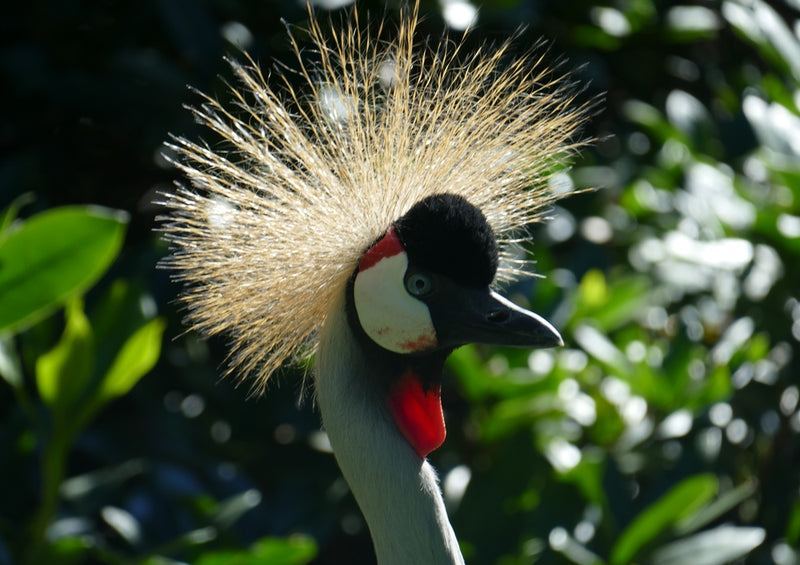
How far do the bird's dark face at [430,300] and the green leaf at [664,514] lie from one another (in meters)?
0.70

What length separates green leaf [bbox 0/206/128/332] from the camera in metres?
1.32

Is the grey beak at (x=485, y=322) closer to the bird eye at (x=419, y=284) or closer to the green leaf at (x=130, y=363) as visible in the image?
the bird eye at (x=419, y=284)

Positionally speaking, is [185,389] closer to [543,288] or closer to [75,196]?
[75,196]

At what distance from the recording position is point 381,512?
968mm

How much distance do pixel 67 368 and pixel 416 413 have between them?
0.72 meters

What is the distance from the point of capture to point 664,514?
1.61 metres

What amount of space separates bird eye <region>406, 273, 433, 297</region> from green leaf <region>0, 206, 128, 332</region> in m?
0.51

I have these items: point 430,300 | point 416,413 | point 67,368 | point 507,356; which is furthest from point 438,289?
point 507,356

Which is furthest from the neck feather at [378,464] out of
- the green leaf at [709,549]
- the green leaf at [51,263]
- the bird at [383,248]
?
the green leaf at [709,549]

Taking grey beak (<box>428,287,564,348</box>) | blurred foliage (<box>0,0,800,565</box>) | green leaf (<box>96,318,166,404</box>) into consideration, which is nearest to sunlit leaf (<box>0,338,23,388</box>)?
blurred foliage (<box>0,0,800,565</box>)

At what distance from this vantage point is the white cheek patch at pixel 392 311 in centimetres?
101

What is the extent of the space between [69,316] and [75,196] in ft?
2.05

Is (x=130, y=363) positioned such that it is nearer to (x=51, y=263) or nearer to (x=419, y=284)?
(x=51, y=263)

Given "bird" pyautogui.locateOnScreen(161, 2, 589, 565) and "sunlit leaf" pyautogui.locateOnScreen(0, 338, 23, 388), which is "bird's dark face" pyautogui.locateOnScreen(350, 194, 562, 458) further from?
"sunlit leaf" pyautogui.locateOnScreen(0, 338, 23, 388)
